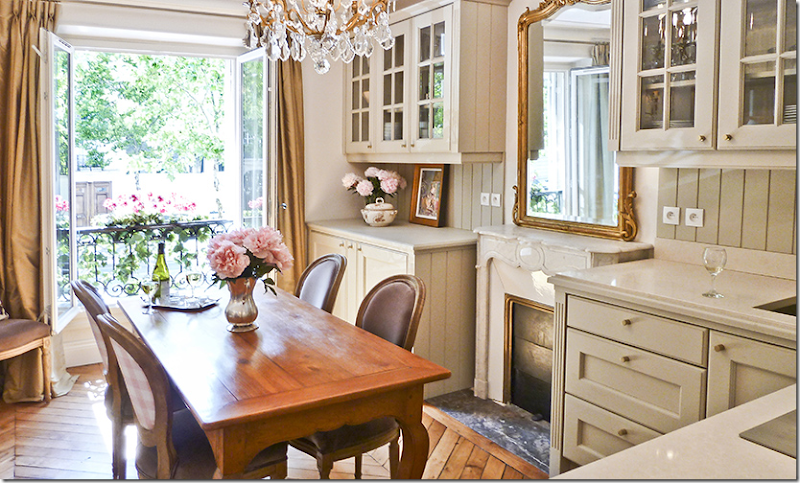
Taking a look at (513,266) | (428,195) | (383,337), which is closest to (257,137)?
(428,195)

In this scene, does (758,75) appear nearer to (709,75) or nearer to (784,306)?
(709,75)

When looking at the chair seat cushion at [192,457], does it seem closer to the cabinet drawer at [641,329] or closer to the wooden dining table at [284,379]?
the wooden dining table at [284,379]

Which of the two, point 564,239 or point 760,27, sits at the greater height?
point 760,27

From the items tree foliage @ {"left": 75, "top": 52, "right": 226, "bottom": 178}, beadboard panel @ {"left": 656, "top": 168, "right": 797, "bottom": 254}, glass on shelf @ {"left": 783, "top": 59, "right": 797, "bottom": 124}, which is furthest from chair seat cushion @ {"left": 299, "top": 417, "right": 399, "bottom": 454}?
tree foliage @ {"left": 75, "top": 52, "right": 226, "bottom": 178}

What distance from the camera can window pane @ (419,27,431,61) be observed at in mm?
3938

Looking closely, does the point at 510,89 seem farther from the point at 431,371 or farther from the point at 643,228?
the point at 431,371

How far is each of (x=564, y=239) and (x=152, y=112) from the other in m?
5.33

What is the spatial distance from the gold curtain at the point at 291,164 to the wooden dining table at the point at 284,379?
6.69ft

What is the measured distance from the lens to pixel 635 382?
7.97ft

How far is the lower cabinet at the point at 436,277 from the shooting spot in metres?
3.71

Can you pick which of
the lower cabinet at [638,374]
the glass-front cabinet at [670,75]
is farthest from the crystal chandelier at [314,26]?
the lower cabinet at [638,374]

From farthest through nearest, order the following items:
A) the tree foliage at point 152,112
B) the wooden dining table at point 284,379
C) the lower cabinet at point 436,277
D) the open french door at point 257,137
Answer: the tree foliage at point 152,112 → the open french door at point 257,137 → the lower cabinet at point 436,277 → the wooden dining table at point 284,379

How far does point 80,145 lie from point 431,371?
19.5 feet

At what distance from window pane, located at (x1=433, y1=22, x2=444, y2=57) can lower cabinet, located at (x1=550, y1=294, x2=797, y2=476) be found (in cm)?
181
